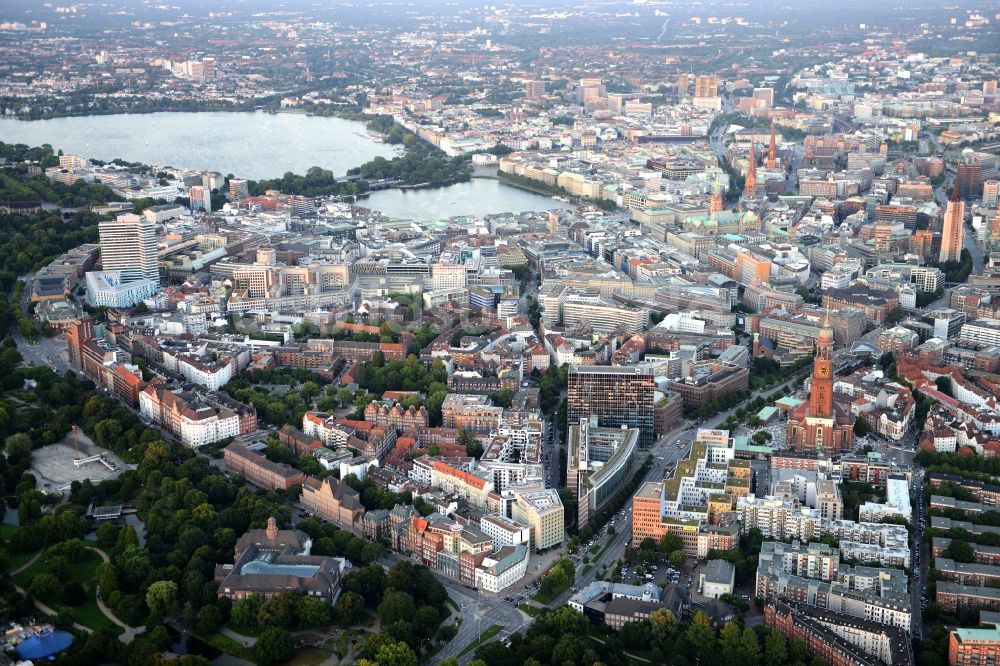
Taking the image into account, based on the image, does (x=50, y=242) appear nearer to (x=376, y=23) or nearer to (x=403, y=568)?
(x=403, y=568)

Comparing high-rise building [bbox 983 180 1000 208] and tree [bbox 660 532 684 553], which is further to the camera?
high-rise building [bbox 983 180 1000 208]

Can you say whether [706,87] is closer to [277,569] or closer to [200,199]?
[200,199]

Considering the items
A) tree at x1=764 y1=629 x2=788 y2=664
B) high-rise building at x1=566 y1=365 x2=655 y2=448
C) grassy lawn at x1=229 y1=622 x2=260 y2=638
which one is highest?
high-rise building at x1=566 y1=365 x2=655 y2=448

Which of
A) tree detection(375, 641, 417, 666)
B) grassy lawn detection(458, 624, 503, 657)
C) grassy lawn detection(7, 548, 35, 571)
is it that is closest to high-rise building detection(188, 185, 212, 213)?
grassy lawn detection(7, 548, 35, 571)

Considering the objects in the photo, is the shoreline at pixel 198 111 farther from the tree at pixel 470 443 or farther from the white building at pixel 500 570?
the white building at pixel 500 570

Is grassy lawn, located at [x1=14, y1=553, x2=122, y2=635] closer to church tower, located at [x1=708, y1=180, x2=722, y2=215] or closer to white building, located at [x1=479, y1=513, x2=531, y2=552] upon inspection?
white building, located at [x1=479, y1=513, x2=531, y2=552]

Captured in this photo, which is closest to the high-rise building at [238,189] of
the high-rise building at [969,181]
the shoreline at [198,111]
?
the shoreline at [198,111]

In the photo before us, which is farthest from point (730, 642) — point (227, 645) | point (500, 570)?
point (227, 645)
